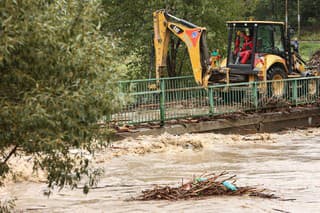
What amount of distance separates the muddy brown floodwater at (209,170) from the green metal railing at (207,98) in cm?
95

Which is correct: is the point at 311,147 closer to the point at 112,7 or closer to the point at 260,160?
the point at 260,160

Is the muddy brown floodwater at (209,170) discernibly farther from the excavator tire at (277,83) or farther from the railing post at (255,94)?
the excavator tire at (277,83)

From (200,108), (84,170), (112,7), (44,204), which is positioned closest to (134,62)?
(112,7)

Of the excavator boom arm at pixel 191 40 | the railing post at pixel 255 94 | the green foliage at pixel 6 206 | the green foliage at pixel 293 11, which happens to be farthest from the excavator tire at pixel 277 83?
the green foliage at pixel 293 11

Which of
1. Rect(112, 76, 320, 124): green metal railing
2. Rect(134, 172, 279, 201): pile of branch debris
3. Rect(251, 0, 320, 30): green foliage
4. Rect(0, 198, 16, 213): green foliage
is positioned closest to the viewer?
Rect(0, 198, 16, 213): green foliage

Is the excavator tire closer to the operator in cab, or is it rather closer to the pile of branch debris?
the operator in cab

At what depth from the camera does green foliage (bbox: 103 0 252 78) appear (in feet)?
79.3

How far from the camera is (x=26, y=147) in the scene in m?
7.08

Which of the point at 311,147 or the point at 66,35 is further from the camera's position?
the point at 311,147

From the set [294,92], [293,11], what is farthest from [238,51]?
[293,11]

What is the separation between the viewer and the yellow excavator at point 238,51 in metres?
20.5

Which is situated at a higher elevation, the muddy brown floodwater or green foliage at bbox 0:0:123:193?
green foliage at bbox 0:0:123:193

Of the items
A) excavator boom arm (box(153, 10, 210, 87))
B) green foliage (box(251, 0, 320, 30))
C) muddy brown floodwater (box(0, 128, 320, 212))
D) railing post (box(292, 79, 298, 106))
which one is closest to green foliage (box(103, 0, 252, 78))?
excavator boom arm (box(153, 10, 210, 87))

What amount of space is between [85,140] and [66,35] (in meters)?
1.16
